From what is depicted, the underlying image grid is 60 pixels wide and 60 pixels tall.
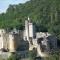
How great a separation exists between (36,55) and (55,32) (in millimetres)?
5840

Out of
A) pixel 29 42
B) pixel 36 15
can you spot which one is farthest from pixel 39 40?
pixel 36 15

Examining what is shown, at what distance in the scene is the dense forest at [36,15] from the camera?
2741 centimetres

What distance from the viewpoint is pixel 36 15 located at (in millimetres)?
31125

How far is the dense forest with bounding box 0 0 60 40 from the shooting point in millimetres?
27406

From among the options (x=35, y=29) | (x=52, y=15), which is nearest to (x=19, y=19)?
(x=52, y=15)

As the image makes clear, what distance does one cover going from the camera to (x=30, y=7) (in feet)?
112

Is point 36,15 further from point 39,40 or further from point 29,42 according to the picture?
point 39,40

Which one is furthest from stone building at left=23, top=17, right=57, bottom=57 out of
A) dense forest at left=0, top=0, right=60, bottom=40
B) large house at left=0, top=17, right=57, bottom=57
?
dense forest at left=0, top=0, right=60, bottom=40

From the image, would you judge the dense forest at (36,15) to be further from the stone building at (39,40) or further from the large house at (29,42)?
the large house at (29,42)

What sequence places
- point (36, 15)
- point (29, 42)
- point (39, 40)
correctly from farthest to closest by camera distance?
1. point (36, 15)
2. point (29, 42)
3. point (39, 40)

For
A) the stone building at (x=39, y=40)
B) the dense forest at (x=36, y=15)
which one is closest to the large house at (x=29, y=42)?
the stone building at (x=39, y=40)

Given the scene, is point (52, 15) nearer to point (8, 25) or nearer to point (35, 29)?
point (8, 25)

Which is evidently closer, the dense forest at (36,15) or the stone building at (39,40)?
the stone building at (39,40)

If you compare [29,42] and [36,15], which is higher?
[36,15]
